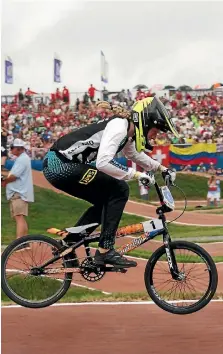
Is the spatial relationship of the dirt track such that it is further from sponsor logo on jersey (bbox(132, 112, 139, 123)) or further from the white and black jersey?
sponsor logo on jersey (bbox(132, 112, 139, 123))

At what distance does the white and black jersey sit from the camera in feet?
17.8

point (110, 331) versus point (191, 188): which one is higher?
point (110, 331)

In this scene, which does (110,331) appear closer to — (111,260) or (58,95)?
(111,260)

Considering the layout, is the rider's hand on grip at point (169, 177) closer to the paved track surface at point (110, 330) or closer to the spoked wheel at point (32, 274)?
the paved track surface at point (110, 330)

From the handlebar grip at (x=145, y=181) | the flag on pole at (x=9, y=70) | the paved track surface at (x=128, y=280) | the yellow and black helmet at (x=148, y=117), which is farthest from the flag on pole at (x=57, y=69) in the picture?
the handlebar grip at (x=145, y=181)

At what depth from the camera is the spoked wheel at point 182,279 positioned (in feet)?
19.6

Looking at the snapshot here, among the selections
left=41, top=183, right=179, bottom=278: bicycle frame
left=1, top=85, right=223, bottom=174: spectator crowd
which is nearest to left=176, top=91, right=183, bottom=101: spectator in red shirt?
left=1, top=85, right=223, bottom=174: spectator crowd

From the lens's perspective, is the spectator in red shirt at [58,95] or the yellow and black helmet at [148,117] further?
the spectator in red shirt at [58,95]

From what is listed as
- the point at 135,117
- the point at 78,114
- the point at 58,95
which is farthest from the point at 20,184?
the point at 58,95

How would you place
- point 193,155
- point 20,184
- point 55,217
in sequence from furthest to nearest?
point 193,155 < point 55,217 < point 20,184

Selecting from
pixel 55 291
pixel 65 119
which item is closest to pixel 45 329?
pixel 55 291

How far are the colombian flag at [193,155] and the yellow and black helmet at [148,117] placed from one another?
31.0 feet

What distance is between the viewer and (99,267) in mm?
5961

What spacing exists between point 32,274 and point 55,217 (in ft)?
24.3
